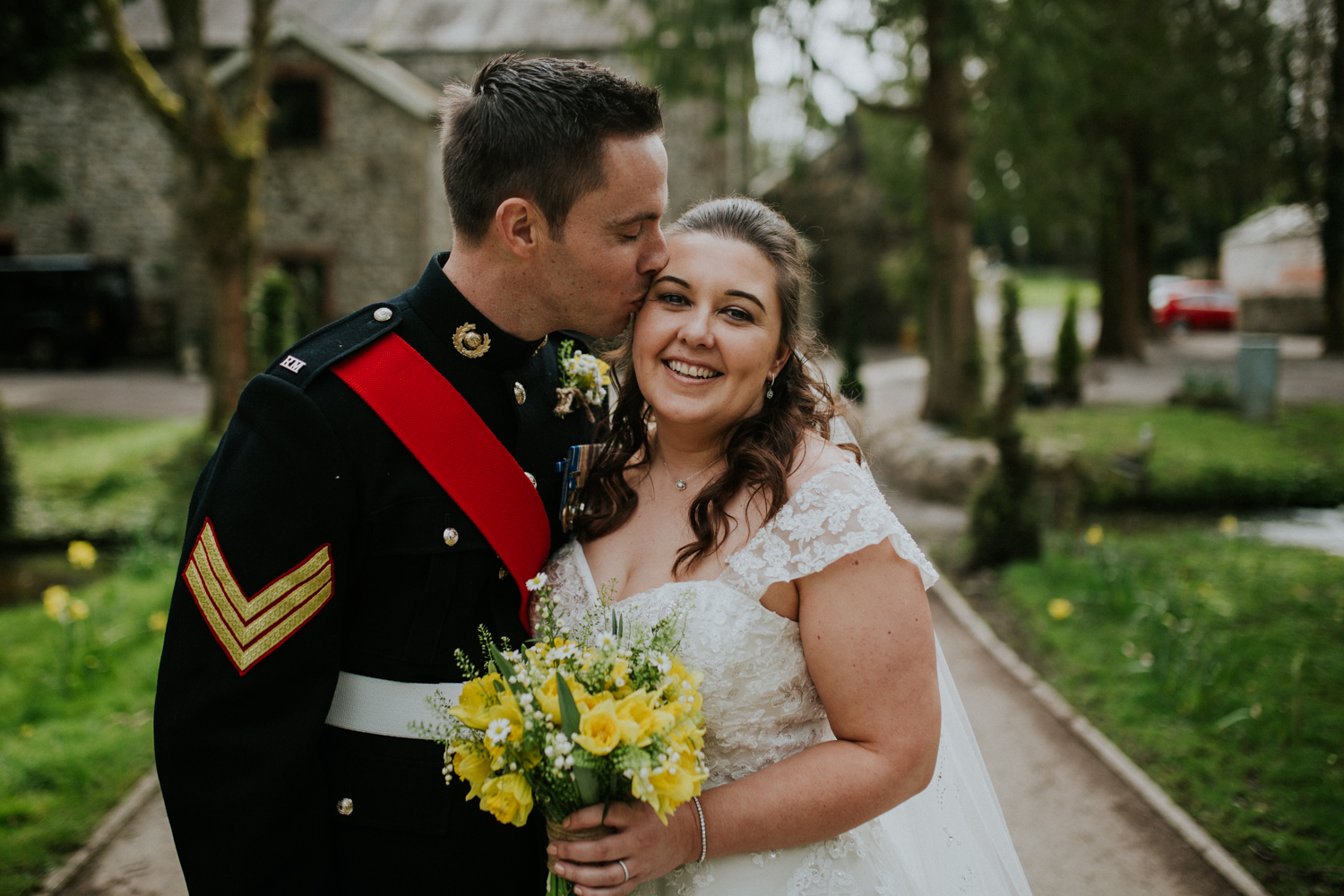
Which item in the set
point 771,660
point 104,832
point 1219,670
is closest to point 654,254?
point 771,660

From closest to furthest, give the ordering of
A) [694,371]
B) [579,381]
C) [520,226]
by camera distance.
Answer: [520,226] → [694,371] → [579,381]

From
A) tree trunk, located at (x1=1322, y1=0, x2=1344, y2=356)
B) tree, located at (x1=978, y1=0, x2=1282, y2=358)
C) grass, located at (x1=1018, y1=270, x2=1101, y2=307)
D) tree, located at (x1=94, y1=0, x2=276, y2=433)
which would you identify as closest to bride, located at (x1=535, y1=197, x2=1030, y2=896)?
tree, located at (x1=978, y1=0, x2=1282, y2=358)

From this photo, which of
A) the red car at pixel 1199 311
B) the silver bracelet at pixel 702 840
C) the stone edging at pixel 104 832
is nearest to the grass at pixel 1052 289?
the red car at pixel 1199 311

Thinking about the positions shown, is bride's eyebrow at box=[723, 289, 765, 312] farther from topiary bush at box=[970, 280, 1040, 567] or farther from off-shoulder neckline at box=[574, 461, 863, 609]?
topiary bush at box=[970, 280, 1040, 567]

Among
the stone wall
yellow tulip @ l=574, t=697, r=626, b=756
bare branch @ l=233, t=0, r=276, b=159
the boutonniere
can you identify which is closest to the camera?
yellow tulip @ l=574, t=697, r=626, b=756

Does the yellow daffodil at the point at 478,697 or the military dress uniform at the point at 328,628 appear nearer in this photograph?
the yellow daffodil at the point at 478,697

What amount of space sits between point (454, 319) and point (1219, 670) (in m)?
4.91

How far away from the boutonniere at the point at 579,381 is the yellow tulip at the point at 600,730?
111 cm

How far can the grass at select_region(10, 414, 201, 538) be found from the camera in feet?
30.8

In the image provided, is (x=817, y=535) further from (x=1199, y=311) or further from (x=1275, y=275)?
(x=1275, y=275)

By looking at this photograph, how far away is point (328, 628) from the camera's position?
6.20 ft

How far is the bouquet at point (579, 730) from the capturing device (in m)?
1.57

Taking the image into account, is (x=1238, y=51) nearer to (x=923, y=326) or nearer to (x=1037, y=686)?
(x=923, y=326)

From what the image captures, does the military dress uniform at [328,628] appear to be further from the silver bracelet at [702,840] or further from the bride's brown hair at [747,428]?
the silver bracelet at [702,840]
